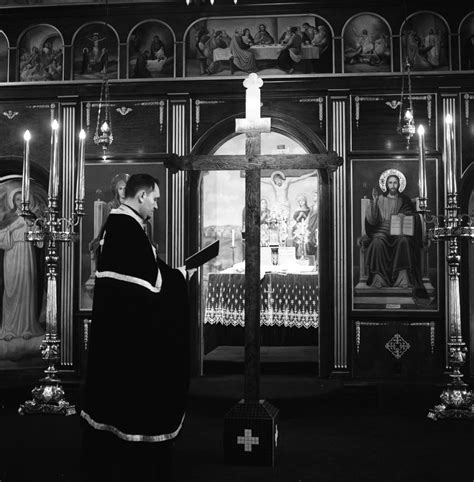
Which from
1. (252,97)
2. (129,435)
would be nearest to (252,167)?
(252,97)

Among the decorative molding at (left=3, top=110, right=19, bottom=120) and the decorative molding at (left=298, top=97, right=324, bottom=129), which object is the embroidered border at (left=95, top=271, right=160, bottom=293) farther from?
the decorative molding at (left=3, top=110, right=19, bottom=120)

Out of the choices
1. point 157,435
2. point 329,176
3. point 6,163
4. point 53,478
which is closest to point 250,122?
point 157,435

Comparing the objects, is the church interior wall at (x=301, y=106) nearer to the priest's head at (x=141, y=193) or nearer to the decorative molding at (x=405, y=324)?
the decorative molding at (x=405, y=324)

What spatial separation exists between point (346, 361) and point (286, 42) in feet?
14.9

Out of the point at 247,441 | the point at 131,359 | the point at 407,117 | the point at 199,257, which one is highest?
the point at 407,117

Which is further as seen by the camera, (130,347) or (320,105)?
(320,105)

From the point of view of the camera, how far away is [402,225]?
9.37 metres

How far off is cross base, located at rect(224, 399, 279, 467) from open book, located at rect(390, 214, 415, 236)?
4.55m

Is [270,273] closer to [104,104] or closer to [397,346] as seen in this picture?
[397,346]

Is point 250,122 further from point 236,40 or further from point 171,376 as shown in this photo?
point 236,40

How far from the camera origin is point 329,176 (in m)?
9.44

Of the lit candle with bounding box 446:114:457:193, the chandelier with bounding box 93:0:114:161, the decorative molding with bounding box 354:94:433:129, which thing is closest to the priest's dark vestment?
the lit candle with bounding box 446:114:457:193

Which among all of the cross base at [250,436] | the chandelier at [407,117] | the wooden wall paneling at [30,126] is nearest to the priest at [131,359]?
the cross base at [250,436]

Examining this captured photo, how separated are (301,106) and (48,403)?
16.9 feet
